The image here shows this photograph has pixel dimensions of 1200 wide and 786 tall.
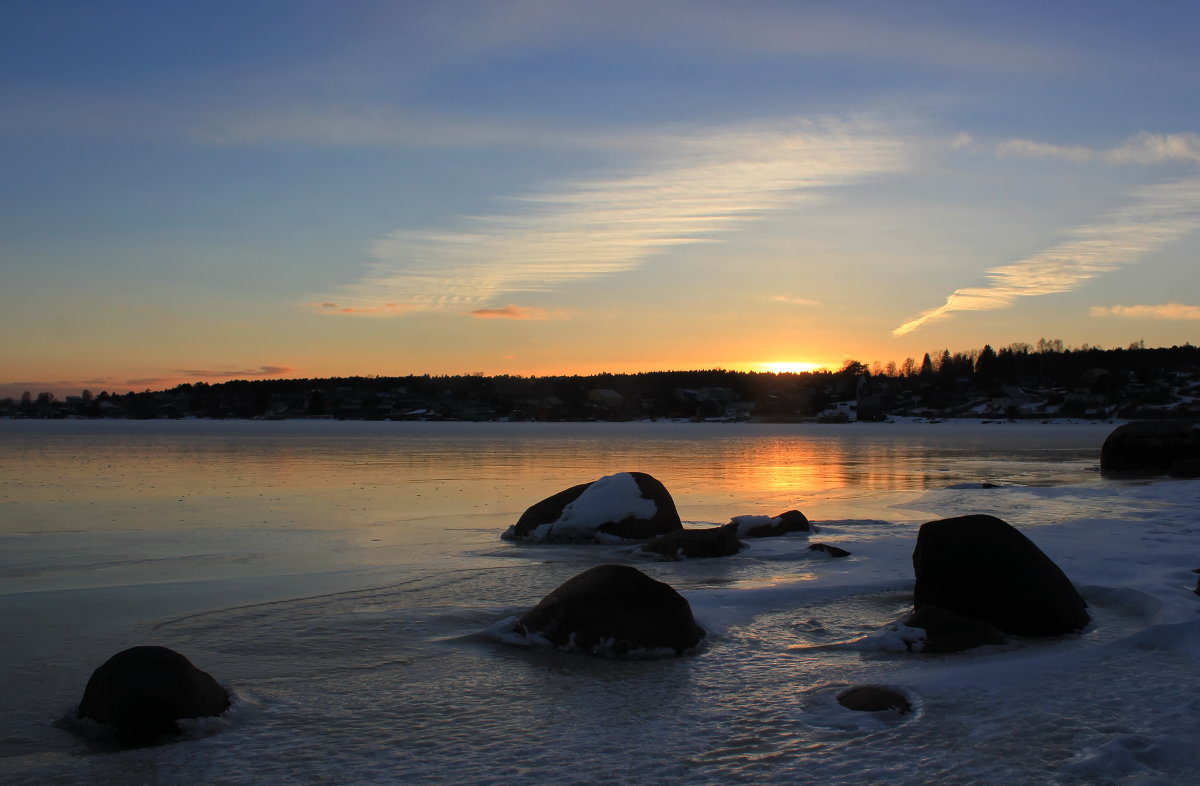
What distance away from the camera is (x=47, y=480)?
24.7 meters

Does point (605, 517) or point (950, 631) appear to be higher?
point (605, 517)

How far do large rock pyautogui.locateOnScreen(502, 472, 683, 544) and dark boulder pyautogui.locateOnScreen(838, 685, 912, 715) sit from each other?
28.0ft

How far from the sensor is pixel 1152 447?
1179 inches

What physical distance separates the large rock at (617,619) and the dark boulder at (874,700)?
174cm

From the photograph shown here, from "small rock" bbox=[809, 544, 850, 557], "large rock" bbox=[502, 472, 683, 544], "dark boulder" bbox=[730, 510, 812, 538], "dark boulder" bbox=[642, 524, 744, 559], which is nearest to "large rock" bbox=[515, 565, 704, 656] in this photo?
"dark boulder" bbox=[642, 524, 744, 559]

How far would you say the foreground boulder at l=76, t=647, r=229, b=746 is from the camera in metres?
5.75

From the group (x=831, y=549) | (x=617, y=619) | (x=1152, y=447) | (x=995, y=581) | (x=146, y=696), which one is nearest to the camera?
(x=146, y=696)

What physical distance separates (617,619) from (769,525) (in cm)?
752

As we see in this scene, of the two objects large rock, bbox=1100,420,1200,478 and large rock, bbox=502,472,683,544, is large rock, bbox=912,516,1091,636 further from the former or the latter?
large rock, bbox=1100,420,1200,478

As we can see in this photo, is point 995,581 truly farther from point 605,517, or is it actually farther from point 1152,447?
point 1152,447

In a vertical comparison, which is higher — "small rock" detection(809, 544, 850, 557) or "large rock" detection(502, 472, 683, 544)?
"large rock" detection(502, 472, 683, 544)

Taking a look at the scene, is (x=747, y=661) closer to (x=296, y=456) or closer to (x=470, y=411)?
(x=296, y=456)

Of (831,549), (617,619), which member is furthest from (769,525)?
(617,619)

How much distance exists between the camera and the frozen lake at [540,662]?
5.27 meters
